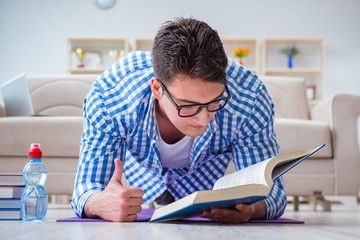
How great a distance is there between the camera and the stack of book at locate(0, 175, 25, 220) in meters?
1.09

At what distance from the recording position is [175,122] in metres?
1.09

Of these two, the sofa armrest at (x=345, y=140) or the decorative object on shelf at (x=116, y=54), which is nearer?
the sofa armrest at (x=345, y=140)

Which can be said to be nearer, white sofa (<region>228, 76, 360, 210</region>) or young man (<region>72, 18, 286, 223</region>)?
young man (<region>72, 18, 286, 223</region>)

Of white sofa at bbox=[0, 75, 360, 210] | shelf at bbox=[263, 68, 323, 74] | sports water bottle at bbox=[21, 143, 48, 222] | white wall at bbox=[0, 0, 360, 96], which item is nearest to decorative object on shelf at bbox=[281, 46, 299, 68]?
shelf at bbox=[263, 68, 323, 74]

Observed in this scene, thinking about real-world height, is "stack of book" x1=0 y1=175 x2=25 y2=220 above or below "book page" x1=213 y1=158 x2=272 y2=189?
below

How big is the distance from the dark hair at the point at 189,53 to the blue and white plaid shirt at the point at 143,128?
14 centimetres

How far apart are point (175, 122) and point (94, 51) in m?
4.65

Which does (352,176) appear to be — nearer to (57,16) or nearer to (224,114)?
(224,114)

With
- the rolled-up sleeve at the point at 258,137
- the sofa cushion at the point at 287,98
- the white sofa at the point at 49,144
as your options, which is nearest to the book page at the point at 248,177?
the rolled-up sleeve at the point at 258,137

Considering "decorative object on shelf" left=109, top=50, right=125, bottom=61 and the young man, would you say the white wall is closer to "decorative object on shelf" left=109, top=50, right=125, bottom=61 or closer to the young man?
"decorative object on shelf" left=109, top=50, right=125, bottom=61

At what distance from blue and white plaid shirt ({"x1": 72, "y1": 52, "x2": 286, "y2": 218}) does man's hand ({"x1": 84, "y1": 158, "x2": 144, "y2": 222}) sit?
0.08 m

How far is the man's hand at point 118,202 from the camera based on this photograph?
93 cm

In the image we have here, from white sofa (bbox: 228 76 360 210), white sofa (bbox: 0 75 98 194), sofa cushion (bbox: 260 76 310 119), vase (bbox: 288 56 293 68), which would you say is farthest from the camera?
vase (bbox: 288 56 293 68)

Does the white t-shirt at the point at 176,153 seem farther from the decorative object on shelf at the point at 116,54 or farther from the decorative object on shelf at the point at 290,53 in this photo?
the decorative object on shelf at the point at 290,53
